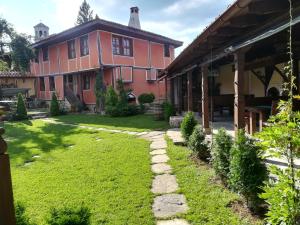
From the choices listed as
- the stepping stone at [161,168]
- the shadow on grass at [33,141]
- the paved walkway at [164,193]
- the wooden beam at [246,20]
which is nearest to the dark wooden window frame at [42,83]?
the shadow on grass at [33,141]

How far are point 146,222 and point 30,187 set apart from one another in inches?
104

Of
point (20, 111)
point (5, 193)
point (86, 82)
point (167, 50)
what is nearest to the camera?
point (5, 193)

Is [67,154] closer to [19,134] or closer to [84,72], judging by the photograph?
[19,134]

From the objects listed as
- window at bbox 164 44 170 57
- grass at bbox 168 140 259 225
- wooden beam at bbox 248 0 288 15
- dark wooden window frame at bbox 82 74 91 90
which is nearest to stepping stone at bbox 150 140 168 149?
grass at bbox 168 140 259 225

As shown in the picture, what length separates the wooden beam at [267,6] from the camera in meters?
3.80

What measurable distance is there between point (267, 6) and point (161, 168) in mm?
3500

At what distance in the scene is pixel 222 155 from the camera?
455 cm

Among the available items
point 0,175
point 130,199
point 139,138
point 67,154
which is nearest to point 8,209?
point 0,175

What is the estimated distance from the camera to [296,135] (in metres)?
2.07

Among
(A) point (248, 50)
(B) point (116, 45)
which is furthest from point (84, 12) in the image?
(A) point (248, 50)

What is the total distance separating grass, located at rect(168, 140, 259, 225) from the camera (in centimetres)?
343

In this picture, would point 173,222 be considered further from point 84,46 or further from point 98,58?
point 84,46

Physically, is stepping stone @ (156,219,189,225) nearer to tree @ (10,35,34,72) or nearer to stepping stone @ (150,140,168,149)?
stepping stone @ (150,140,168,149)

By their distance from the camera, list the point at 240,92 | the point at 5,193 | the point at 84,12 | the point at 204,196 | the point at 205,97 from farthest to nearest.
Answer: the point at 84,12
the point at 205,97
the point at 240,92
the point at 204,196
the point at 5,193
